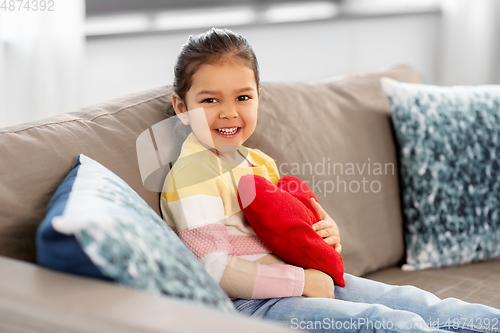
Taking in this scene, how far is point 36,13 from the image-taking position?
6.15ft

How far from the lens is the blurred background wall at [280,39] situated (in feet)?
6.64

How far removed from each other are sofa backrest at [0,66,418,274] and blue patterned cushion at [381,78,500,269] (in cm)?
7

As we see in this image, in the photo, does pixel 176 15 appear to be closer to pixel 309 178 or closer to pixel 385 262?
pixel 309 178

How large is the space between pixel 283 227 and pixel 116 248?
0.45 m

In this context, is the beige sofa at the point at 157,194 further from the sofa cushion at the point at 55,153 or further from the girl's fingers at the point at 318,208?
the girl's fingers at the point at 318,208

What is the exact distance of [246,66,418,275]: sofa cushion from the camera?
1.22m

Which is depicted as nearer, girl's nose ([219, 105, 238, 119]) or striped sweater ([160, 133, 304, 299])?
striped sweater ([160, 133, 304, 299])

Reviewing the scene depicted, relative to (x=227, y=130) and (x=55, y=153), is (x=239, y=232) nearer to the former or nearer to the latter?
(x=227, y=130)

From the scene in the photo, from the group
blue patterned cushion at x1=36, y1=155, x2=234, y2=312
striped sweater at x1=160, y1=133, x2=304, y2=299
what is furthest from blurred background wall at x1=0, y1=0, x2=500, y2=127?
blue patterned cushion at x1=36, y1=155, x2=234, y2=312

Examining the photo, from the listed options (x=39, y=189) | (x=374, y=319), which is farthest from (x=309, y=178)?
(x=39, y=189)

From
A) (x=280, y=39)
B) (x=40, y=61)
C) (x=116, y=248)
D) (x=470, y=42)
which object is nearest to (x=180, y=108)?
(x=116, y=248)

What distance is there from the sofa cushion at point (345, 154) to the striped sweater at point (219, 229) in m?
0.24

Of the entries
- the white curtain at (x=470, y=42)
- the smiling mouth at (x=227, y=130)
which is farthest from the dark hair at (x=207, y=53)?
the white curtain at (x=470, y=42)

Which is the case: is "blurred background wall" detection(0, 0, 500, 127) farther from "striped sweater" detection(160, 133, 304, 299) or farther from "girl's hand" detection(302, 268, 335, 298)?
"girl's hand" detection(302, 268, 335, 298)
